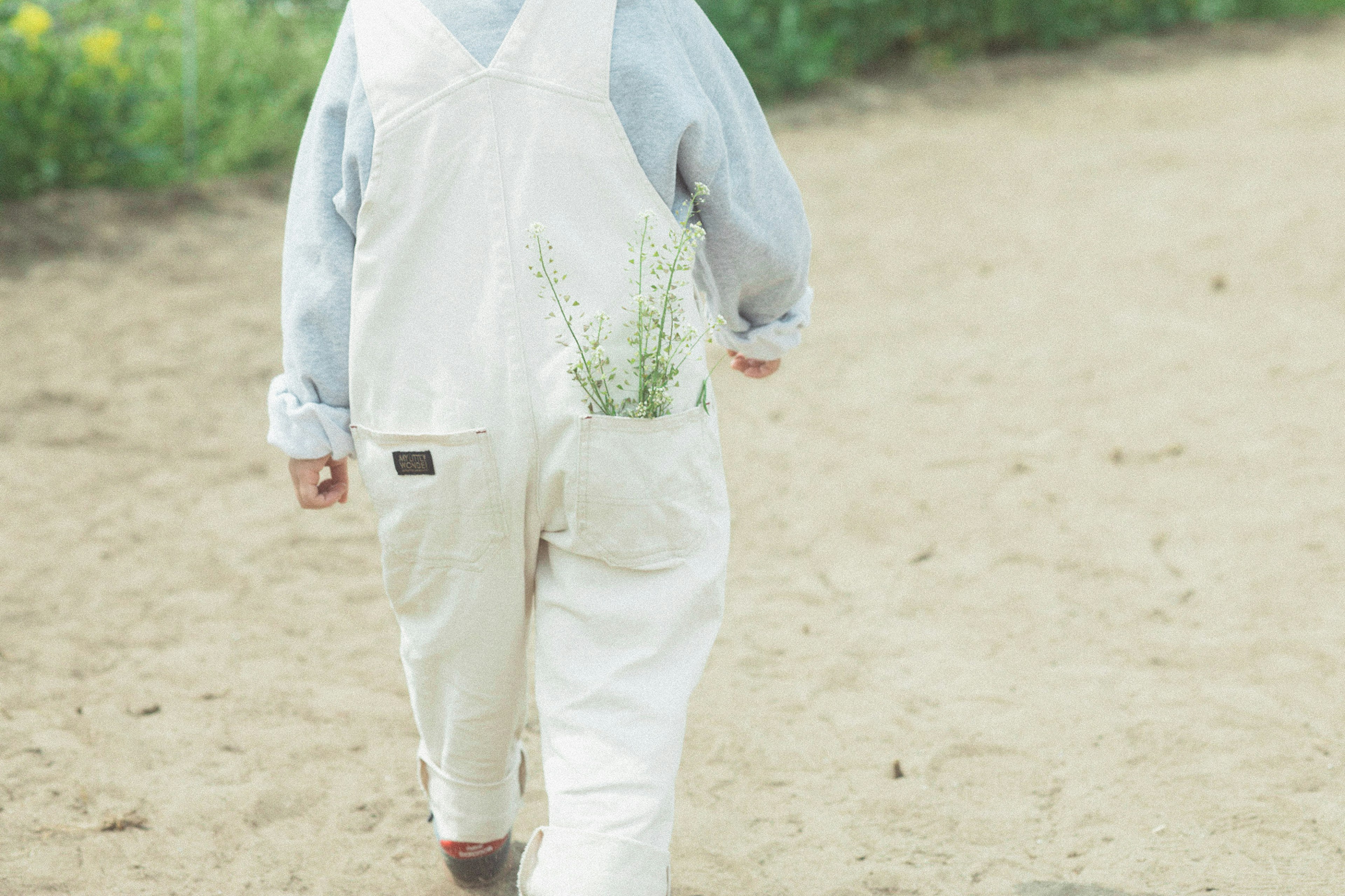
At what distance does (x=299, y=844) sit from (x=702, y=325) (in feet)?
4.08

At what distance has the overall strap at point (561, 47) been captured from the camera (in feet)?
5.19

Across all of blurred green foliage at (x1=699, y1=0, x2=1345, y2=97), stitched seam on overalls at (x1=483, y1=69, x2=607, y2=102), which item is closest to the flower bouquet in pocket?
stitched seam on overalls at (x1=483, y1=69, x2=607, y2=102)

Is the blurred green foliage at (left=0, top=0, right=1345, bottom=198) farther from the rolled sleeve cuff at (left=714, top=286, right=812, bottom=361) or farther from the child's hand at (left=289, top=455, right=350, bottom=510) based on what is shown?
the rolled sleeve cuff at (left=714, top=286, right=812, bottom=361)

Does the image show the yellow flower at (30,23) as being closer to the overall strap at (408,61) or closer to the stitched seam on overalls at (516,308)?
the overall strap at (408,61)

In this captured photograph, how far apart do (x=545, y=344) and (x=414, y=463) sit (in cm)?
22

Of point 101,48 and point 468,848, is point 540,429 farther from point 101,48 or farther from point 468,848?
point 101,48

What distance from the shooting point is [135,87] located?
5906mm

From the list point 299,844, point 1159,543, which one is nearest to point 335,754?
point 299,844

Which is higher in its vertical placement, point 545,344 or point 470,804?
point 545,344

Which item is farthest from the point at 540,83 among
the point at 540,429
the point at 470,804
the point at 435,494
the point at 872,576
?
the point at 872,576

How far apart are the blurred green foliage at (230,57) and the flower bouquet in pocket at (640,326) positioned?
4715 millimetres

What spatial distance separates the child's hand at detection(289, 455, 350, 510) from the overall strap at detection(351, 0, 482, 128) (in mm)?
474

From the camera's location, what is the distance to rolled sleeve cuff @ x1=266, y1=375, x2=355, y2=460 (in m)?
→ 1.78

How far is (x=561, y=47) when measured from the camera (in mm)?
1590
